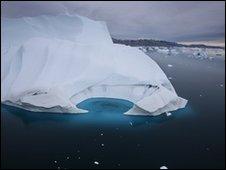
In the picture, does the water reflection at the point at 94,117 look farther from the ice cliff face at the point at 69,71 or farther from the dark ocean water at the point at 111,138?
the ice cliff face at the point at 69,71

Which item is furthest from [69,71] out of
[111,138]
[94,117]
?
[111,138]

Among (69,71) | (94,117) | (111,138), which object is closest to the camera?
(111,138)

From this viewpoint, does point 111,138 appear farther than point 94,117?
No

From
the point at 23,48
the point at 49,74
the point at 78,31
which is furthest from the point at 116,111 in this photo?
the point at 78,31

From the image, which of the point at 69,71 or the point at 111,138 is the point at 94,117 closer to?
the point at 111,138

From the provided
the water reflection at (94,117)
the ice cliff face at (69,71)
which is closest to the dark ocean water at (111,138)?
the water reflection at (94,117)

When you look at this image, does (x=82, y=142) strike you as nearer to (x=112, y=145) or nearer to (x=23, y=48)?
(x=112, y=145)
